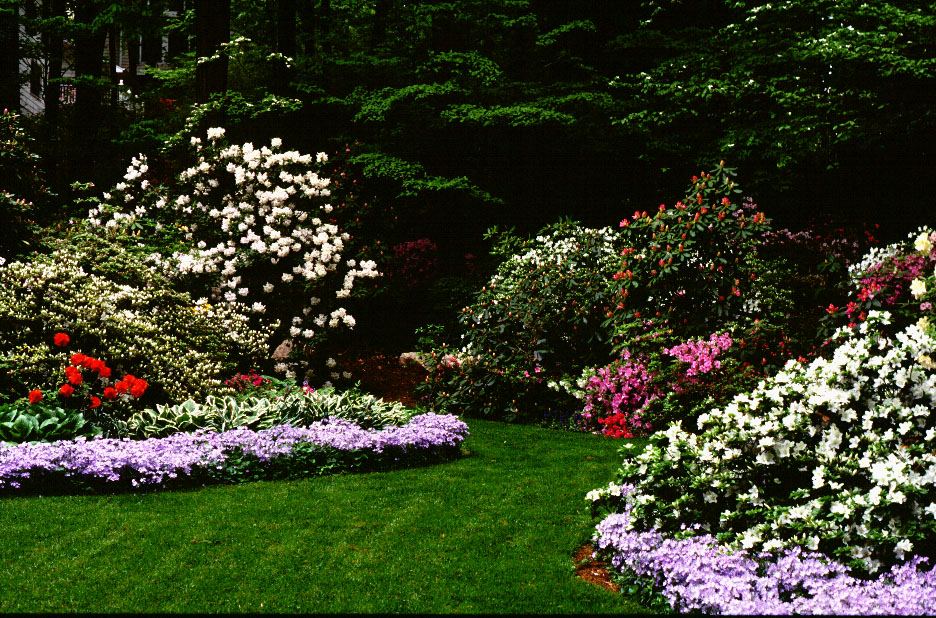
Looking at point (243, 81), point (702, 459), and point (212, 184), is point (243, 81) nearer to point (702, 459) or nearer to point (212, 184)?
point (212, 184)

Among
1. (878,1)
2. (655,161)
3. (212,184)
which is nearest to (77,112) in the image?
(212,184)

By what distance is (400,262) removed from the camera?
13852mm

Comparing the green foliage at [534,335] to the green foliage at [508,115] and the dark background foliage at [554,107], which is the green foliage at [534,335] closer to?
the green foliage at [508,115]

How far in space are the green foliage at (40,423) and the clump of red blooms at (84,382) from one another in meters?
0.12

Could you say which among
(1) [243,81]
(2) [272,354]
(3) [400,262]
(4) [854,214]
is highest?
(1) [243,81]

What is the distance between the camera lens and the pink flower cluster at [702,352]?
7.76 meters

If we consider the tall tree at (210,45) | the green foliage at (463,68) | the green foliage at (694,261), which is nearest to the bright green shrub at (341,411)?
the green foliage at (694,261)

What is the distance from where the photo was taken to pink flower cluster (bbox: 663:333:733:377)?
25.5 feet

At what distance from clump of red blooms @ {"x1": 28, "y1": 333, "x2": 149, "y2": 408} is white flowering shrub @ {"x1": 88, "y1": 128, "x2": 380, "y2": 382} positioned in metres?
3.03

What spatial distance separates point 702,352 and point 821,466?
357cm

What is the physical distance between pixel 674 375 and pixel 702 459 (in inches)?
135

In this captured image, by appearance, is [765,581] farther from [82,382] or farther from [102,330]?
[102,330]

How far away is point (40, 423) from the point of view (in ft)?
22.5

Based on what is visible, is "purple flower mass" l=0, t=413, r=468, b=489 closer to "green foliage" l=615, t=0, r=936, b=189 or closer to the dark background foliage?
the dark background foliage
